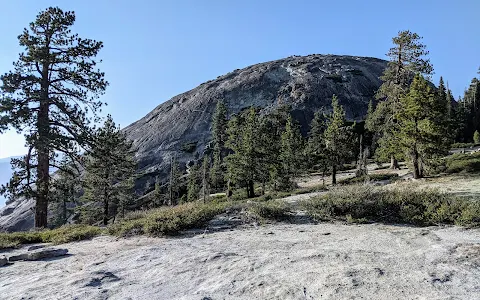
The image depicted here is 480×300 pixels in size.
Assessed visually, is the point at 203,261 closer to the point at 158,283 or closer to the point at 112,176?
the point at 158,283

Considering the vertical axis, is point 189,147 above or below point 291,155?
above

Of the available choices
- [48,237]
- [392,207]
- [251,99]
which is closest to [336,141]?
[392,207]

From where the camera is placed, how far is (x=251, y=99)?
9188cm

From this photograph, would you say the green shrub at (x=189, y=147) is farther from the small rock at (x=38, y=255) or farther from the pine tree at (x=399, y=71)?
the small rock at (x=38, y=255)

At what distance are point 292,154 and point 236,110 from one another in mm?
46290

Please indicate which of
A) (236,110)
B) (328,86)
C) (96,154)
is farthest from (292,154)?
(328,86)

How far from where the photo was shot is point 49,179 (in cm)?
1576

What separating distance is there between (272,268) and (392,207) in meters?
6.74

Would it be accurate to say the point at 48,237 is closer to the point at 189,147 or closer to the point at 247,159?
the point at 247,159

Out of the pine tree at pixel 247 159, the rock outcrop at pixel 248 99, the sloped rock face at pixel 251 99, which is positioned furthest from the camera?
the sloped rock face at pixel 251 99

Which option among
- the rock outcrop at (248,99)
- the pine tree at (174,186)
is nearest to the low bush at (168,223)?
the pine tree at (174,186)

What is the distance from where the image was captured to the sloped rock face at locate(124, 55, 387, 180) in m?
79.3

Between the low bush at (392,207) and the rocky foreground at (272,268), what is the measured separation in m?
0.94

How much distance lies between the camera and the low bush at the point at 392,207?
376 inches
